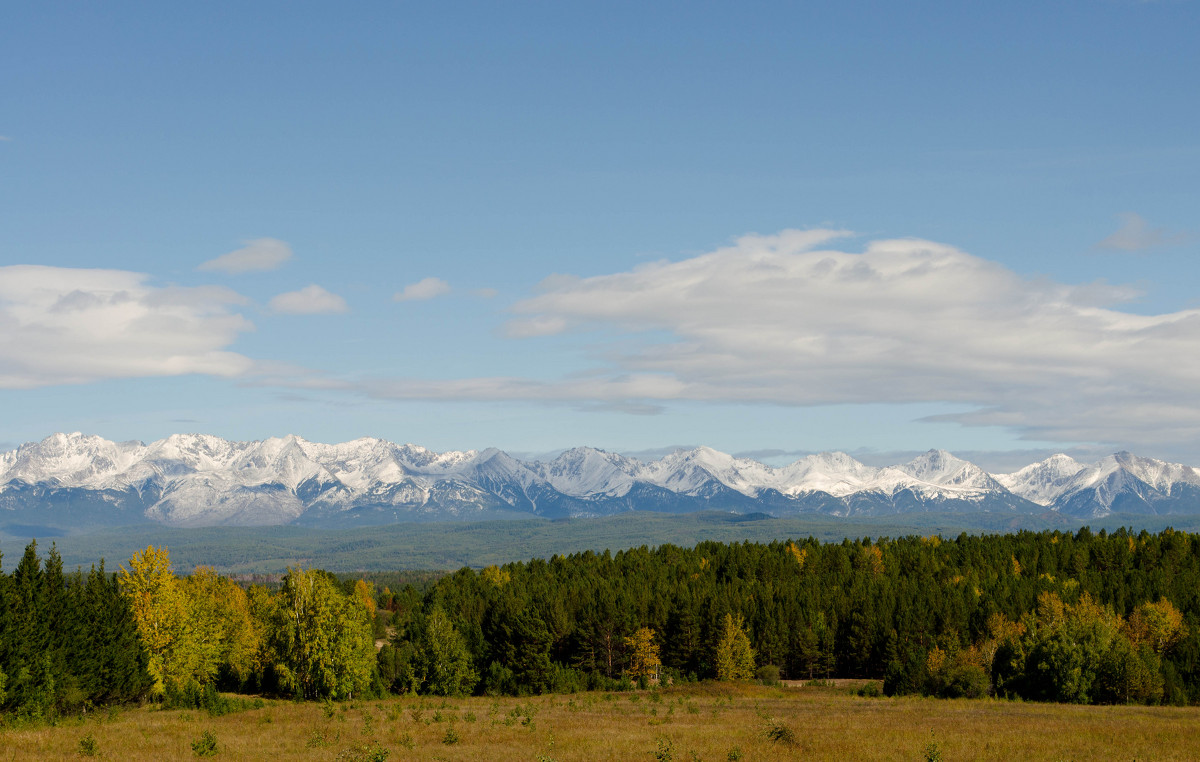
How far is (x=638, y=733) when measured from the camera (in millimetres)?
64938

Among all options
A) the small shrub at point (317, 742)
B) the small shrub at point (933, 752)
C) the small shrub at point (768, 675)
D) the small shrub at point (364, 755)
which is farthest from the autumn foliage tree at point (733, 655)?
the small shrub at point (364, 755)

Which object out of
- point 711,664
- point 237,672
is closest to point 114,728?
point 237,672

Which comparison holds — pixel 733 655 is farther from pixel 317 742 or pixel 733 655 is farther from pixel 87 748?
pixel 87 748

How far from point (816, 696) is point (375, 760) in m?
59.0

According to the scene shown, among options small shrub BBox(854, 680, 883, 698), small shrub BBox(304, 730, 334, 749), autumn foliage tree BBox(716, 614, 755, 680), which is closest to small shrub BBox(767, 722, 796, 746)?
small shrub BBox(304, 730, 334, 749)

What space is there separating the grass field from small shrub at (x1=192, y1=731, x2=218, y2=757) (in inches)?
7.6

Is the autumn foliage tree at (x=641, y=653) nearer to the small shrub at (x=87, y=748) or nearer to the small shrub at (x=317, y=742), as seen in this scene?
the small shrub at (x=317, y=742)

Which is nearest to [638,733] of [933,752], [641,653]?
[933,752]

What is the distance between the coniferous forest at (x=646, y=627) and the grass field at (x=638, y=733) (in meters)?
5.49

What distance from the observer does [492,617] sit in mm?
122062

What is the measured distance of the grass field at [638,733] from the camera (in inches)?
2093

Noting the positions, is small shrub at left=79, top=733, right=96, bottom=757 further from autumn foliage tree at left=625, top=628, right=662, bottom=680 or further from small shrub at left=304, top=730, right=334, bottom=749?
autumn foliage tree at left=625, top=628, right=662, bottom=680

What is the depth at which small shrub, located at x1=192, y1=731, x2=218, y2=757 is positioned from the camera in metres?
51.5

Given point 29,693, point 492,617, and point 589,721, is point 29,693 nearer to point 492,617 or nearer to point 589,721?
point 589,721
